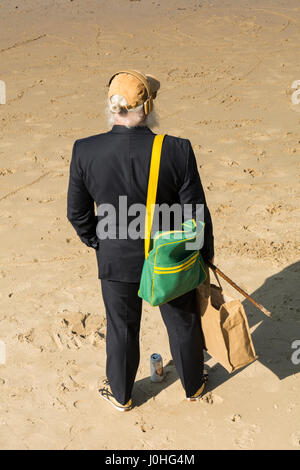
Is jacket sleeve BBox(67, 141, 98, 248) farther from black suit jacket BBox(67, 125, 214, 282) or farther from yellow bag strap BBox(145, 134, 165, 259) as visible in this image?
yellow bag strap BBox(145, 134, 165, 259)

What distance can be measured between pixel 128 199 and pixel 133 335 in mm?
890

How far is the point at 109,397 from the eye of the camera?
3758 mm

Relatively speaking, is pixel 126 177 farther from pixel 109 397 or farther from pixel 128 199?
pixel 109 397

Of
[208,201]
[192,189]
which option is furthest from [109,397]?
[208,201]

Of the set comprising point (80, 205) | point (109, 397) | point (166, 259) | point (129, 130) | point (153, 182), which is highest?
point (129, 130)

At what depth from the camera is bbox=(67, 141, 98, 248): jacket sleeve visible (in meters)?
3.13

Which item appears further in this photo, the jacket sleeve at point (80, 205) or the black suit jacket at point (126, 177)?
the jacket sleeve at point (80, 205)

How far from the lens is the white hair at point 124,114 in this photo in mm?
2941

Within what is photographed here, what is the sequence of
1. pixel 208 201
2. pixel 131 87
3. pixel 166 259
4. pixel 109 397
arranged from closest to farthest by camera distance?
pixel 131 87 → pixel 166 259 → pixel 109 397 → pixel 208 201

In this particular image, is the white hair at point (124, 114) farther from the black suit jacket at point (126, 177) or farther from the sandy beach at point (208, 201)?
the sandy beach at point (208, 201)

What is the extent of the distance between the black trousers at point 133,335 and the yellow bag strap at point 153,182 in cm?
39

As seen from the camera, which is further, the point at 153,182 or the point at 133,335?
the point at 133,335

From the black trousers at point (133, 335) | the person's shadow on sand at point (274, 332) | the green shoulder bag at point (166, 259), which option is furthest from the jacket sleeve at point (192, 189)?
the person's shadow on sand at point (274, 332)

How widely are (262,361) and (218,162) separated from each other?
3429 millimetres
